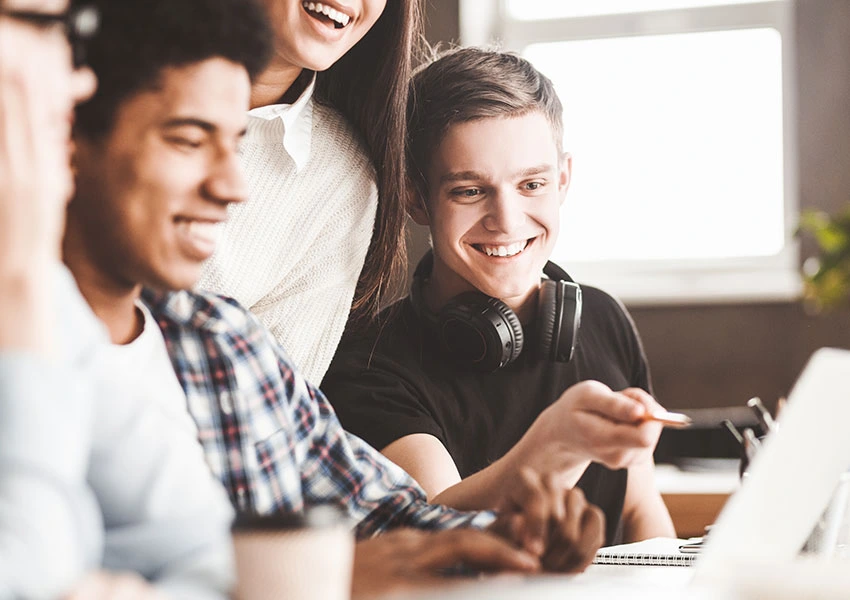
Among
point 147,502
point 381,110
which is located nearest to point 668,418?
point 147,502

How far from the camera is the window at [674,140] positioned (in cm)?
394

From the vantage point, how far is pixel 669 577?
1060 mm

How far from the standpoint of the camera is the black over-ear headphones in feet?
5.57

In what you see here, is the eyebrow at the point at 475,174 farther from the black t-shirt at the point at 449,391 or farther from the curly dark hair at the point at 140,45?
the curly dark hair at the point at 140,45

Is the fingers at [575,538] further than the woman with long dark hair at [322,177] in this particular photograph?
No

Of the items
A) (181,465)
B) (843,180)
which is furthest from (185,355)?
(843,180)

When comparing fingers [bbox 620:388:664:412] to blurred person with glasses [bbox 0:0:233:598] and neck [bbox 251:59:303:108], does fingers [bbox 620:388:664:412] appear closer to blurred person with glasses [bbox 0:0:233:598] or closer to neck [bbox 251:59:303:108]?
blurred person with glasses [bbox 0:0:233:598]

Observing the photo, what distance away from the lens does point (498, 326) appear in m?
1.69

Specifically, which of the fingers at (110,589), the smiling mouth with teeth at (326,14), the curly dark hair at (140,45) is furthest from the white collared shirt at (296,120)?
the fingers at (110,589)

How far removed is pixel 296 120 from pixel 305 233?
0.58 ft

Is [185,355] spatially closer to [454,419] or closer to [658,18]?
[454,419]

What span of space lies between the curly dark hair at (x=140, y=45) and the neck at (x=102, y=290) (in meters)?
0.10

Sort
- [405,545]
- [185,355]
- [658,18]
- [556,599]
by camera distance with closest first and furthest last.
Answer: [556,599] → [405,545] → [185,355] → [658,18]

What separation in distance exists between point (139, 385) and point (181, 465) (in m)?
0.09
